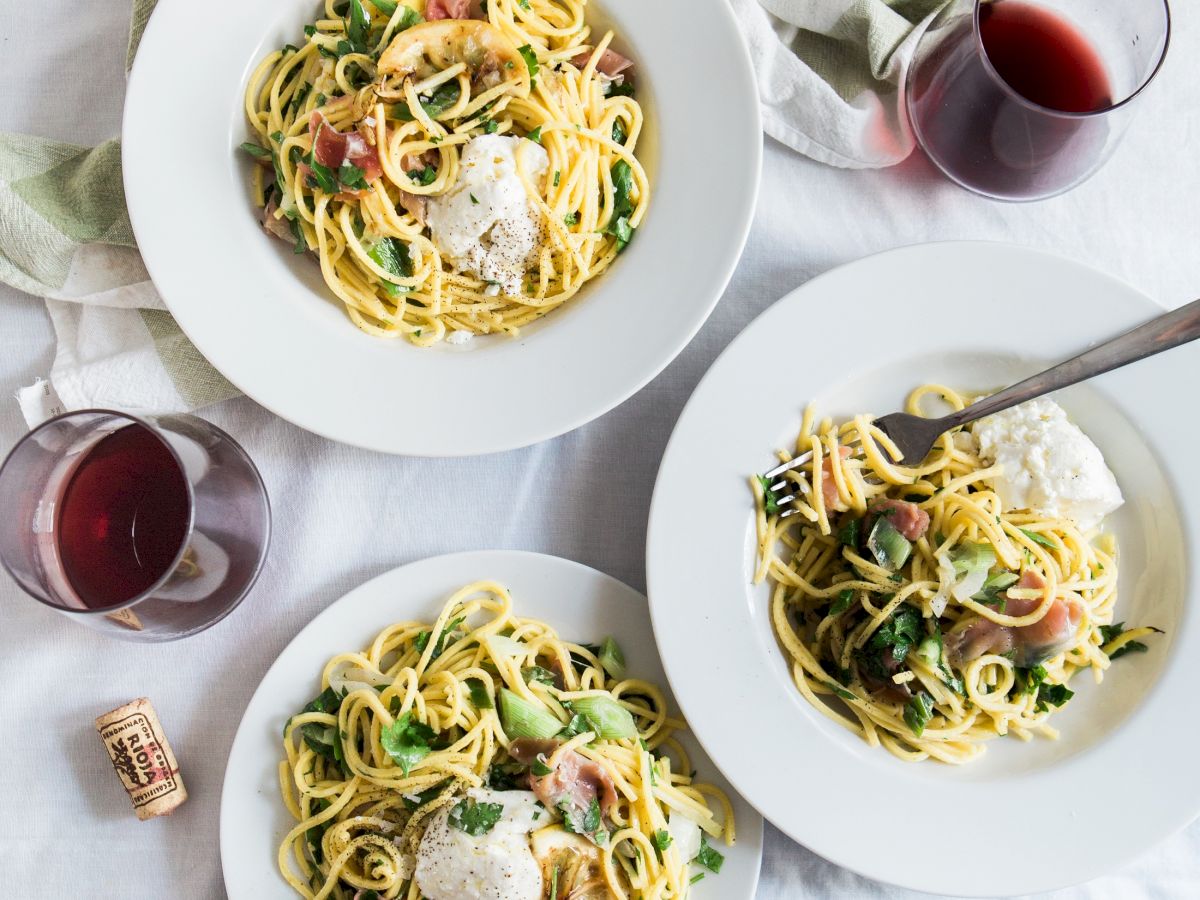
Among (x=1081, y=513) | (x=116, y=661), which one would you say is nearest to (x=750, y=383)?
(x=1081, y=513)

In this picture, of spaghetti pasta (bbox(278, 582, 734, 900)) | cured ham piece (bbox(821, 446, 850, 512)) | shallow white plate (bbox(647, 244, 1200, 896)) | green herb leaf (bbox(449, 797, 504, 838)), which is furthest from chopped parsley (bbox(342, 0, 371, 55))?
green herb leaf (bbox(449, 797, 504, 838))

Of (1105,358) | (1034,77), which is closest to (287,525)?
(1105,358)

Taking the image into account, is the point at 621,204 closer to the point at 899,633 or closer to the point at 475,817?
the point at 899,633

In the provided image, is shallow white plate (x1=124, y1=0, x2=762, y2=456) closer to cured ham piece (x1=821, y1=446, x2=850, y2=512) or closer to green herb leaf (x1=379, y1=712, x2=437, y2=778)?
cured ham piece (x1=821, y1=446, x2=850, y2=512)

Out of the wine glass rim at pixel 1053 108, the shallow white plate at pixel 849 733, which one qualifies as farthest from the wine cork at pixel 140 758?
the wine glass rim at pixel 1053 108

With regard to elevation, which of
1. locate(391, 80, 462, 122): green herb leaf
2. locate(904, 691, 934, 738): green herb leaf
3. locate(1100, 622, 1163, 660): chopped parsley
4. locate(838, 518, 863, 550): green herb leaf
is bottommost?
locate(904, 691, 934, 738): green herb leaf

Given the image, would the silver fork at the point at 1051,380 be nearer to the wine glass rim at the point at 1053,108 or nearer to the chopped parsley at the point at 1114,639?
the wine glass rim at the point at 1053,108

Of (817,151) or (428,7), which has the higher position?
(428,7)

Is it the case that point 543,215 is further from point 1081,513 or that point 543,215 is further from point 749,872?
point 749,872
